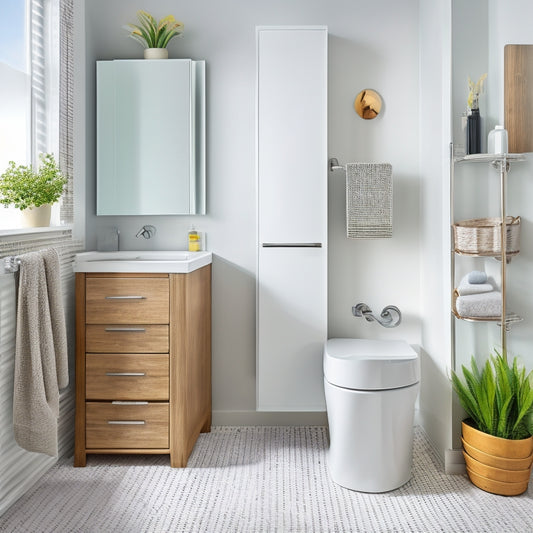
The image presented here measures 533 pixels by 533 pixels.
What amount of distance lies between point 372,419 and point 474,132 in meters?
1.22

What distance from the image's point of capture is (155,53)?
2.76m

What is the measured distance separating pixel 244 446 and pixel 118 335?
32.3 inches

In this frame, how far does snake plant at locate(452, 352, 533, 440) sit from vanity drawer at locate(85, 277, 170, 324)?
4.27ft

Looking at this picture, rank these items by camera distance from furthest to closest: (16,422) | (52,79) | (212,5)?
1. (212,5)
2. (52,79)
3. (16,422)

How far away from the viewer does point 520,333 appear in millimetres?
2287

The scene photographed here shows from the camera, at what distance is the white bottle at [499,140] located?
2193 mm

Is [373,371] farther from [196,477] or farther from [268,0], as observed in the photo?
[268,0]

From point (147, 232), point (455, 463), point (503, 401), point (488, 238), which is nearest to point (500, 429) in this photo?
point (503, 401)

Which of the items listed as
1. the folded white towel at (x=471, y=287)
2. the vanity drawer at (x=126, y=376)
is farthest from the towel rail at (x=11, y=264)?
the folded white towel at (x=471, y=287)

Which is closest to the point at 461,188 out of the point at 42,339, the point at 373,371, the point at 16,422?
the point at 373,371

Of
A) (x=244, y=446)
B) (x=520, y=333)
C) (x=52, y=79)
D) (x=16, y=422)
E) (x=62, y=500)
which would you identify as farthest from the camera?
(x=244, y=446)

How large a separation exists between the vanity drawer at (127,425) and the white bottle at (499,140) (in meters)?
1.68

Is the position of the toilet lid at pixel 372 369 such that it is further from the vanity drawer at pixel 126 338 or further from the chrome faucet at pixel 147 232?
the chrome faucet at pixel 147 232

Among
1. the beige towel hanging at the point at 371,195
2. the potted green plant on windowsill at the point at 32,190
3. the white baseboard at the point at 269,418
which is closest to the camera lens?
the potted green plant on windowsill at the point at 32,190
